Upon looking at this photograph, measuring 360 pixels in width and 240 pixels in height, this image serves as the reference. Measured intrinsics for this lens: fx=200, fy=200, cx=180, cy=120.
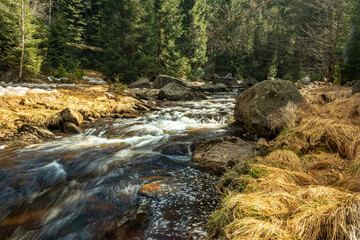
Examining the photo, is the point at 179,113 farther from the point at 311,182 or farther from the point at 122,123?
the point at 311,182

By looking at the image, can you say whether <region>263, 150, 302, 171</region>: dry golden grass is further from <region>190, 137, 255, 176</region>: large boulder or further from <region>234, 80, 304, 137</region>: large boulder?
<region>234, 80, 304, 137</region>: large boulder

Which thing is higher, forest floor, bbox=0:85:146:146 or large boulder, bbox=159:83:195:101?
large boulder, bbox=159:83:195:101

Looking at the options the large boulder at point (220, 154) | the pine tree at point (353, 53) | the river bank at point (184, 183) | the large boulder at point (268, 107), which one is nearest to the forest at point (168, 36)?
the pine tree at point (353, 53)

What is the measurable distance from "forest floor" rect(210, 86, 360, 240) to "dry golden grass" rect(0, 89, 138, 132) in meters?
6.62

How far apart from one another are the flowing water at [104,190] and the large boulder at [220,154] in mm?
207

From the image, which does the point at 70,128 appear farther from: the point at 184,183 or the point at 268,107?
the point at 268,107

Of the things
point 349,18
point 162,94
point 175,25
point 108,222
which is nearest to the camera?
A: point 108,222

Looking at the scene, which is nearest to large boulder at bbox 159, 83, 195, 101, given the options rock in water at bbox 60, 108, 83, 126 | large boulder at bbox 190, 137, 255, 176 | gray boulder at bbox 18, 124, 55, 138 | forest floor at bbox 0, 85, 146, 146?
forest floor at bbox 0, 85, 146, 146

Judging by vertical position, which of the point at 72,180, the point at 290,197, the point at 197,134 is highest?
the point at 290,197

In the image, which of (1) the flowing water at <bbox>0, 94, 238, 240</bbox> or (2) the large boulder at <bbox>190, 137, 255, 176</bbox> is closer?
(1) the flowing water at <bbox>0, 94, 238, 240</bbox>

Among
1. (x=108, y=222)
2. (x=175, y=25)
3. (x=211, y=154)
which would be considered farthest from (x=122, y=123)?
(x=175, y=25)

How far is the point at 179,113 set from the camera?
9695 mm

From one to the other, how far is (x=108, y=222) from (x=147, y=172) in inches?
60.0

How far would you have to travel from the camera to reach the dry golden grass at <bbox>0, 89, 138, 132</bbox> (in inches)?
255
